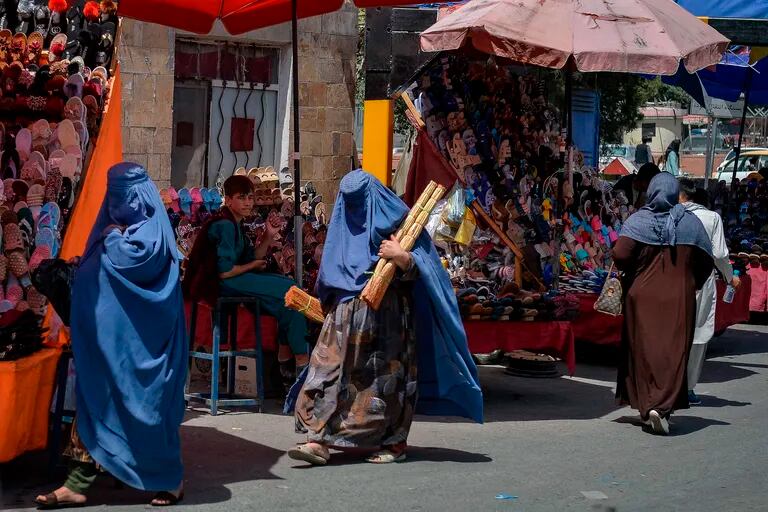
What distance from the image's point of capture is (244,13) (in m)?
8.26

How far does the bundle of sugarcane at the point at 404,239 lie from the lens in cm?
623

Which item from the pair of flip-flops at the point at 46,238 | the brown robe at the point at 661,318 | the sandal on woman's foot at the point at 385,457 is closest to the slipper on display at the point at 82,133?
the pair of flip-flops at the point at 46,238

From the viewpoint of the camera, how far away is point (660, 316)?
7656mm

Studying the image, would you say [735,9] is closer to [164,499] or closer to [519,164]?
[519,164]

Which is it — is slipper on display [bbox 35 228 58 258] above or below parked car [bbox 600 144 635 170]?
below

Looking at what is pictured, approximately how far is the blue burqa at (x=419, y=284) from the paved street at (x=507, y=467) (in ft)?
1.25

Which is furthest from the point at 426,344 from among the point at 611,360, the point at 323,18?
the point at 323,18

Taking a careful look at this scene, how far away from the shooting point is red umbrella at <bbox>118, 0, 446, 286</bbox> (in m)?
7.67

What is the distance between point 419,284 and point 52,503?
2394 millimetres

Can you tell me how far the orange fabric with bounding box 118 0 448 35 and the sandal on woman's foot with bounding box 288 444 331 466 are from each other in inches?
117

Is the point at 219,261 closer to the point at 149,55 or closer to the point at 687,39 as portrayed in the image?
the point at 687,39

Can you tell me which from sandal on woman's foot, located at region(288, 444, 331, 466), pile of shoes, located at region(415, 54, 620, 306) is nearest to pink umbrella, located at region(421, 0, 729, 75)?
pile of shoes, located at region(415, 54, 620, 306)

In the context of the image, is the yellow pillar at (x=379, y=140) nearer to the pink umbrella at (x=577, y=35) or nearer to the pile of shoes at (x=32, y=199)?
the pink umbrella at (x=577, y=35)

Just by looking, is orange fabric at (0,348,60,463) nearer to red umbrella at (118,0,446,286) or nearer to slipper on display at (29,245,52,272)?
slipper on display at (29,245,52,272)
